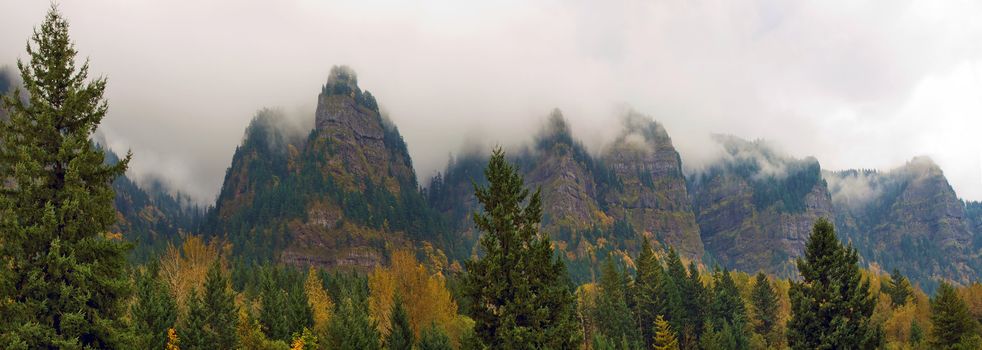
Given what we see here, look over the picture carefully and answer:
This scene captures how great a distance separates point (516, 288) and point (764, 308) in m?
91.0

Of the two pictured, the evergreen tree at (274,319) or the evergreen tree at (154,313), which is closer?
the evergreen tree at (154,313)

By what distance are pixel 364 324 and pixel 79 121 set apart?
39.9 metres

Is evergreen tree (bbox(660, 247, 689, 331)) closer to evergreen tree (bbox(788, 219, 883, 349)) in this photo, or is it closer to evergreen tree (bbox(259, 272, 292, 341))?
evergreen tree (bbox(788, 219, 883, 349))

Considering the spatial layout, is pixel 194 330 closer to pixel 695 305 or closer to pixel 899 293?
pixel 695 305

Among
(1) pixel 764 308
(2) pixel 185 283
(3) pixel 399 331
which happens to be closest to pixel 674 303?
(1) pixel 764 308

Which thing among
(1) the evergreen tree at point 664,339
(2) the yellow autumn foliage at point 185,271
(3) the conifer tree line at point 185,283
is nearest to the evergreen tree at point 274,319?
(3) the conifer tree line at point 185,283

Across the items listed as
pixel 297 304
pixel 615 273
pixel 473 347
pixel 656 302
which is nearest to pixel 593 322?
pixel 615 273

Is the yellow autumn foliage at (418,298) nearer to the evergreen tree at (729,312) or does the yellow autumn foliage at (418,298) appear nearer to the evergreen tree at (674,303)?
the evergreen tree at (674,303)

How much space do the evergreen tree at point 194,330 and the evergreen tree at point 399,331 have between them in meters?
16.3

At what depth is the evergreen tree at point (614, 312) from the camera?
3696 inches

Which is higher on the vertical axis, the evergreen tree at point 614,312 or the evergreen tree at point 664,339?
the evergreen tree at point 614,312

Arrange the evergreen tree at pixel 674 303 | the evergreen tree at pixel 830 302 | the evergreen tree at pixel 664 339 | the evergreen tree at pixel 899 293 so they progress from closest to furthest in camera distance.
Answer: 1. the evergreen tree at pixel 830 302
2. the evergreen tree at pixel 664 339
3. the evergreen tree at pixel 674 303
4. the evergreen tree at pixel 899 293

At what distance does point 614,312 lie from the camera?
95.0 meters

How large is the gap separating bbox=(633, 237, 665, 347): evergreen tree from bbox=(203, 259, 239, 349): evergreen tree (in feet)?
201
